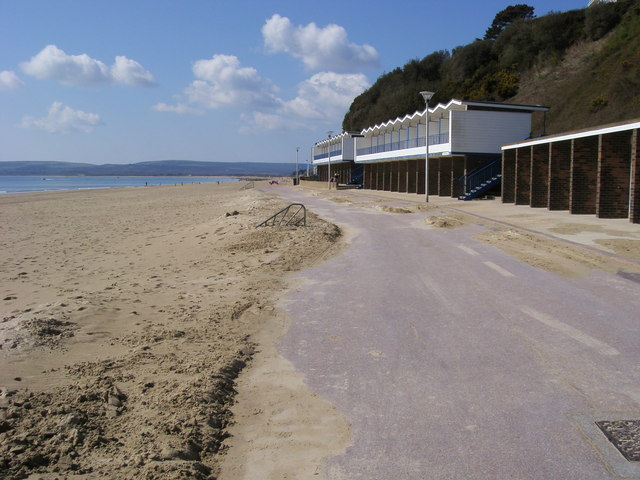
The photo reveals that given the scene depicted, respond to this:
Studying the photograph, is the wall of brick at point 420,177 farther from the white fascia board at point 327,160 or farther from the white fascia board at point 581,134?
the white fascia board at point 327,160

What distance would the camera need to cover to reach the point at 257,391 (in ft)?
16.5

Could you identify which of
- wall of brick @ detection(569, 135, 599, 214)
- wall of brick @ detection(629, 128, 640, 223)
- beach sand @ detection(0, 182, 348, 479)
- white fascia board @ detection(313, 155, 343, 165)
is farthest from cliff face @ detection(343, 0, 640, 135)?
beach sand @ detection(0, 182, 348, 479)

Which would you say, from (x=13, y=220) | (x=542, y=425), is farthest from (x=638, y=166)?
(x=13, y=220)

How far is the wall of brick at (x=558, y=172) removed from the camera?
21547 mm

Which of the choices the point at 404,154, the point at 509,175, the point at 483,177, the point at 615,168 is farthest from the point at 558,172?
the point at 404,154

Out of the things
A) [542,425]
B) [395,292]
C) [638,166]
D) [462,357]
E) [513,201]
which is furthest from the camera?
[513,201]

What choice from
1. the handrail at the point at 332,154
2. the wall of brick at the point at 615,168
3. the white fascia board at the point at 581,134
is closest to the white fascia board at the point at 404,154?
the white fascia board at the point at 581,134

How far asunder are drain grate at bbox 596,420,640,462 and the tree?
84685mm

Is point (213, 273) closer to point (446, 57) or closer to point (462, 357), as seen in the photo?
point (462, 357)

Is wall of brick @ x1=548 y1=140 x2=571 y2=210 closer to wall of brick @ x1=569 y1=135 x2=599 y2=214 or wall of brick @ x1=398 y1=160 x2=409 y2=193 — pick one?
wall of brick @ x1=569 y1=135 x2=599 y2=214

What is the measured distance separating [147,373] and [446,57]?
93.0m

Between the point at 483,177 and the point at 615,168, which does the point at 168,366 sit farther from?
the point at 483,177

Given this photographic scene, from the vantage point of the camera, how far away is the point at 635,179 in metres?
15.6

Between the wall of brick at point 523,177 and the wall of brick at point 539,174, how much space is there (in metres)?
1.61
